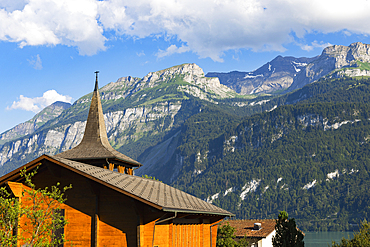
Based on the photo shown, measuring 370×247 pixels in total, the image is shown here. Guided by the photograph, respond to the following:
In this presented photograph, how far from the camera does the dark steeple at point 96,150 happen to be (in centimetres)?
2919

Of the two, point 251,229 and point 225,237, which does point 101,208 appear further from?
point 251,229

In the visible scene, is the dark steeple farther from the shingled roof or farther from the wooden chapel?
the wooden chapel

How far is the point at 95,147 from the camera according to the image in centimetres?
3102

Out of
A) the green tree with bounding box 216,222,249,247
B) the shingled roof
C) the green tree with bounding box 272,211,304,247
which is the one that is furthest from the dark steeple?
the green tree with bounding box 272,211,304,247

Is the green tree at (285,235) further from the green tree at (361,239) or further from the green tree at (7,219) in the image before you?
the green tree at (7,219)

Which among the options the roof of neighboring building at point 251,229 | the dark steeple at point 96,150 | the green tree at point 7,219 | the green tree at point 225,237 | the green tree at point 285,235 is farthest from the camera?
the roof of neighboring building at point 251,229

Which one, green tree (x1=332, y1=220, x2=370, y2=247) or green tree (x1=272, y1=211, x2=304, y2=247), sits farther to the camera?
green tree (x1=272, y1=211, x2=304, y2=247)

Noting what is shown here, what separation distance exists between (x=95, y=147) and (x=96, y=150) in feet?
2.17

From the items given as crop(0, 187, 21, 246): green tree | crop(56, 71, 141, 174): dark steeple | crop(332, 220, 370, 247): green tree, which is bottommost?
crop(332, 220, 370, 247): green tree

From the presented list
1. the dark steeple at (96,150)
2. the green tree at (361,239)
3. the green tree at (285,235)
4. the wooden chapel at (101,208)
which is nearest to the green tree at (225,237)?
the green tree at (285,235)

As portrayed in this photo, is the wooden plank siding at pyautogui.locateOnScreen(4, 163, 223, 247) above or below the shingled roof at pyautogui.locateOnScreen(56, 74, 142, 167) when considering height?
below

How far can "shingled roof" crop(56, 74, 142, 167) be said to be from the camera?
2923 centimetres

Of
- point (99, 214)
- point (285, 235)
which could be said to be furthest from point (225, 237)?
point (99, 214)

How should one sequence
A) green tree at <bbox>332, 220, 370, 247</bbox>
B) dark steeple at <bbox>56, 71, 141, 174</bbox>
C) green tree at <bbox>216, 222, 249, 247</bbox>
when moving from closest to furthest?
dark steeple at <bbox>56, 71, 141, 174</bbox>, green tree at <bbox>332, 220, 370, 247</bbox>, green tree at <bbox>216, 222, 249, 247</bbox>
